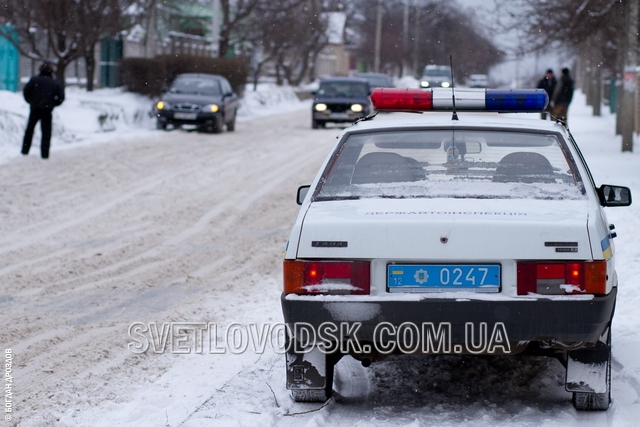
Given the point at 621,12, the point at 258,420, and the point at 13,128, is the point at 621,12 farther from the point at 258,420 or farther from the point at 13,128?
the point at 258,420

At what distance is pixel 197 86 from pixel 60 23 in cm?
391

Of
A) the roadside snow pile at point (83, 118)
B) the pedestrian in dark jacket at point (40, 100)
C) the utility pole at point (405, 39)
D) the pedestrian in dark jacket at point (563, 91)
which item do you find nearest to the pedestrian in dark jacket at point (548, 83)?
the pedestrian in dark jacket at point (563, 91)

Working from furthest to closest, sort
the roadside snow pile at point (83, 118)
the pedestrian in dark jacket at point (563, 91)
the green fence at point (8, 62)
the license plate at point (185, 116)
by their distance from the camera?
the green fence at point (8, 62)
the license plate at point (185, 116)
the pedestrian in dark jacket at point (563, 91)
the roadside snow pile at point (83, 118)

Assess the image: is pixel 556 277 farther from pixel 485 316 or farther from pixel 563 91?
pixel 563 91

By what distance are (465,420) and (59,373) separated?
2.31 metres

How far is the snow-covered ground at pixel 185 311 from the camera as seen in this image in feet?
15.8

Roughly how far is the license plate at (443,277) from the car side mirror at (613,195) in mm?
1334

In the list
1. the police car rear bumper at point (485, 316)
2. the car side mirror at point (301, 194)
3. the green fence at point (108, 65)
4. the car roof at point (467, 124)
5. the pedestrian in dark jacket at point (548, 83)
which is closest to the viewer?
the police car rear bumper at point (485, 316)

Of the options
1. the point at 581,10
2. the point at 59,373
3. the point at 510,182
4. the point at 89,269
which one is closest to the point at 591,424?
the point at 510,182

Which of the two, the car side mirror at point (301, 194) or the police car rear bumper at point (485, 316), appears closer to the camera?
the police car rear bumper at point (485, 316)

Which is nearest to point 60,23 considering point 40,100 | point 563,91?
point 40,100

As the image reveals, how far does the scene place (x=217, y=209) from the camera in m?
12.4

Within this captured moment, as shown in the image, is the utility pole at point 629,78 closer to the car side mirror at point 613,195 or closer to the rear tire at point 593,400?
the car side mirror at point 613,195

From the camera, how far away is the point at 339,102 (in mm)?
28188
